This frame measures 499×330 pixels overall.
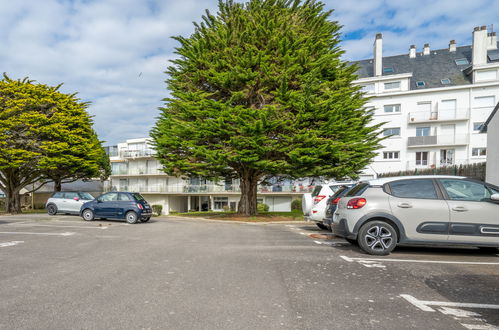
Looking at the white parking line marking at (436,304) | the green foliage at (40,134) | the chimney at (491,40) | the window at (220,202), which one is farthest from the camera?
the window at (220,202)

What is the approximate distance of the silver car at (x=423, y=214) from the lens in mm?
6234

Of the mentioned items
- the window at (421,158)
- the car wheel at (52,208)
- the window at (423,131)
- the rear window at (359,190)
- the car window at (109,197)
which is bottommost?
the car wheel at (52,208)

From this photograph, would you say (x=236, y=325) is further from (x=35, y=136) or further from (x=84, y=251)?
(x=35, y=136)

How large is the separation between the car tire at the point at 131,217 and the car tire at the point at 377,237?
11.3 meters

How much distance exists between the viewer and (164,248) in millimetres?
7516

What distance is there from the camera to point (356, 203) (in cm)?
677

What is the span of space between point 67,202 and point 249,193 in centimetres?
1201

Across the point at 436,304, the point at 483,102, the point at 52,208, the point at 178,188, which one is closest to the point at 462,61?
the point at 483,102

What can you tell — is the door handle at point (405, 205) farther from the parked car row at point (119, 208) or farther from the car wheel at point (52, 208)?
the car wheel at point (52, 208)

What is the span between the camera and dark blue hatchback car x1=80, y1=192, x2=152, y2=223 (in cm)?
1474

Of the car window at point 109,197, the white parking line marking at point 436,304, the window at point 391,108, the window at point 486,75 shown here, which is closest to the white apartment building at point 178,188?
the window at point 391,108

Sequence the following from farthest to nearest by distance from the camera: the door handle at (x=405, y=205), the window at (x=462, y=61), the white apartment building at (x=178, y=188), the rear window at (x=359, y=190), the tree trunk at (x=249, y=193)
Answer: the white apartment building at (x=178, y=188) < the window at (x=462, y=61) < the tree trunk at (x=249, y=193) < the rear window at (x=359, y=190) < the door handle at (x=405, y=205)

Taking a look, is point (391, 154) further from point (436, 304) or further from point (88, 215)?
point (436, 304)

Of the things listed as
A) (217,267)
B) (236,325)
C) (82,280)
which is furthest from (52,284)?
(236,325)
